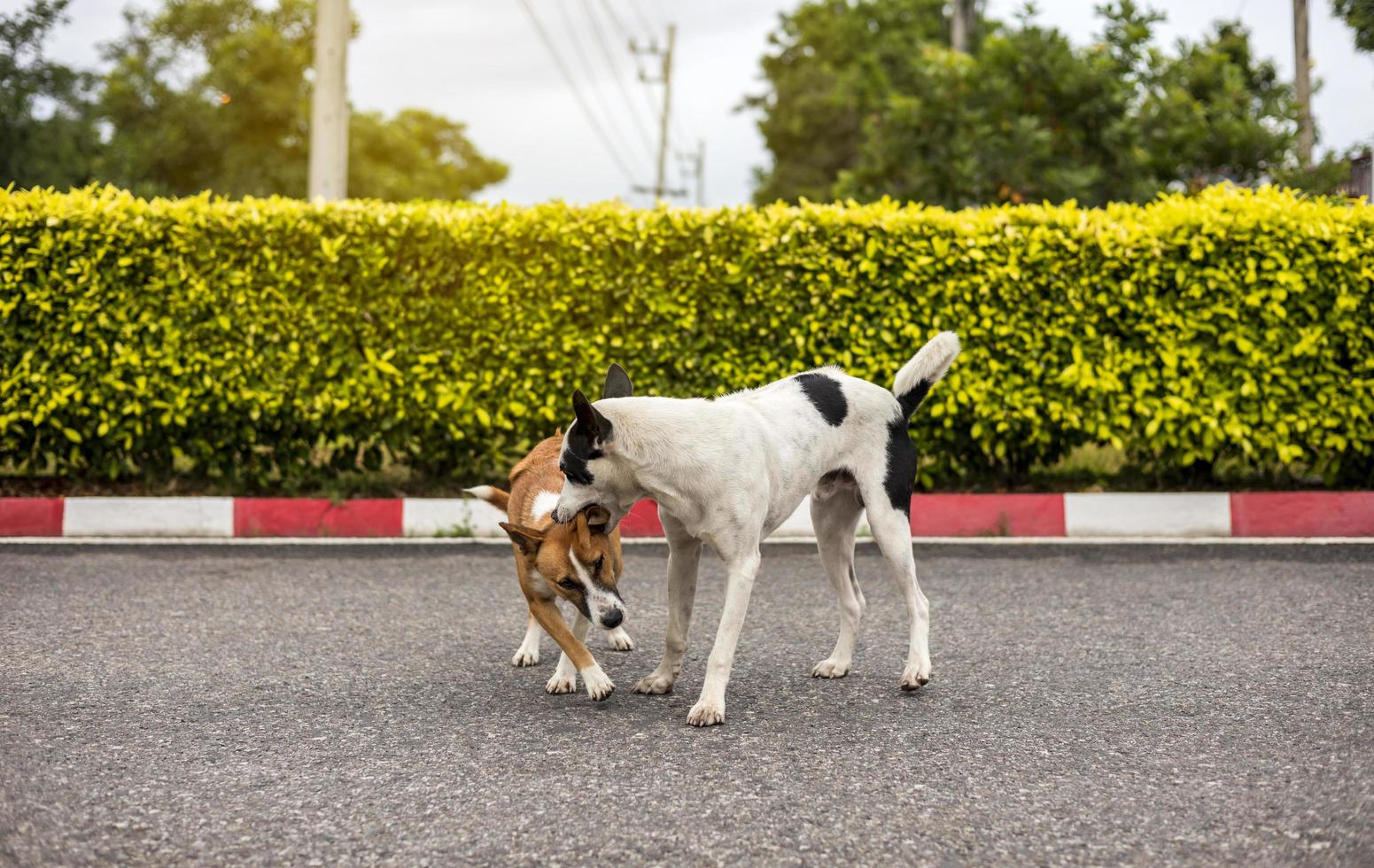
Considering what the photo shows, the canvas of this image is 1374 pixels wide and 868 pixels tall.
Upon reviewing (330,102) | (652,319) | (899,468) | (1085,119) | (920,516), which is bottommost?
(920,516)

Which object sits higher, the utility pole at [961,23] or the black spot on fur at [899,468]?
the utility pole at [961,23]

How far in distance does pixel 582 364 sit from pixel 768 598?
2.86 m

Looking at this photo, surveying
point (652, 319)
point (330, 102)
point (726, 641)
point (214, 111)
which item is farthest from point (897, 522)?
point (214, 111)

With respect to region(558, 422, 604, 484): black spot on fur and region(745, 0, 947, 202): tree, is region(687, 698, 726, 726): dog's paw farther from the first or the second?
region(745, 0, 947, 202): tree

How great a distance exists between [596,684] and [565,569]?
18.0 inches

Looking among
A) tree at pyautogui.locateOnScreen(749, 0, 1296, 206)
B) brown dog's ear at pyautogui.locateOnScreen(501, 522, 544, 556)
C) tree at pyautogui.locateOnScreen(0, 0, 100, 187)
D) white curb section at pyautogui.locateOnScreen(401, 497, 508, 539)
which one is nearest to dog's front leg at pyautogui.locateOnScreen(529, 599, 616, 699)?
brown dog's ear at pyautogui.locateOnScreen(501, 522, 544, 556)

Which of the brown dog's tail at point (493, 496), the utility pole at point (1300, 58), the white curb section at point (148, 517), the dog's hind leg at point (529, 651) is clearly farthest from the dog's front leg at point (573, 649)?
the utility pole at point (1300, 58)

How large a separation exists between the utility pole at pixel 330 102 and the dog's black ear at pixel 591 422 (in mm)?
8215

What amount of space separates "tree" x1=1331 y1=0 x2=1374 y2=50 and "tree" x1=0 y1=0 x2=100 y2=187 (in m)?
24.0

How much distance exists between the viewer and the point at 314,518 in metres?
8.13

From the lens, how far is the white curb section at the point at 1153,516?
8039 mm

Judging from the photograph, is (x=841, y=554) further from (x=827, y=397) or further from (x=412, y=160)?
(x=412, y=160)

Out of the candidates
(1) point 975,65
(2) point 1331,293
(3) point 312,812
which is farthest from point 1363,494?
(1) point 975,65

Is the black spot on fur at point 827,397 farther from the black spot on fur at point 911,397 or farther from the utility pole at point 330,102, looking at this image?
the utility pole at point 330,102
